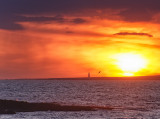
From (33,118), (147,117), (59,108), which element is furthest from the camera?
(59,108)

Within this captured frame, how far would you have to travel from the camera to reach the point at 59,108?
6550cm

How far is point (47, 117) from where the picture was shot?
53.4m

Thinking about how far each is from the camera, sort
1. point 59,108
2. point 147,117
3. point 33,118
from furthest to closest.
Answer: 1. point 59,108
2. point 147,117
3. point 33,118

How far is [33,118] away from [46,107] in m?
13.9

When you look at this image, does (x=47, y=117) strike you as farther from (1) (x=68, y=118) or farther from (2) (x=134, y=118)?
(2) (x=134, y=118)

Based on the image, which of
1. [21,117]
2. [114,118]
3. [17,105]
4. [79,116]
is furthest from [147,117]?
[17,105]

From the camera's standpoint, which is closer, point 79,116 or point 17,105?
point 79,116

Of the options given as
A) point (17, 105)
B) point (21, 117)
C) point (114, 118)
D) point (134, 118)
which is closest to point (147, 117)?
point (134, 118)

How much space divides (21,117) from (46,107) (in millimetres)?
13590

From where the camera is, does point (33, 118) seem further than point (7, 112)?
No

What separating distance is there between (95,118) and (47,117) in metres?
8.44

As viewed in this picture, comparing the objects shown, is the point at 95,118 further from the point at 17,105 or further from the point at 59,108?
the point at 17,105

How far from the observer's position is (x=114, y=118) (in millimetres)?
53781

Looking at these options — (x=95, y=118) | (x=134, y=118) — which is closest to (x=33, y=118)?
(x=95, y=118)
